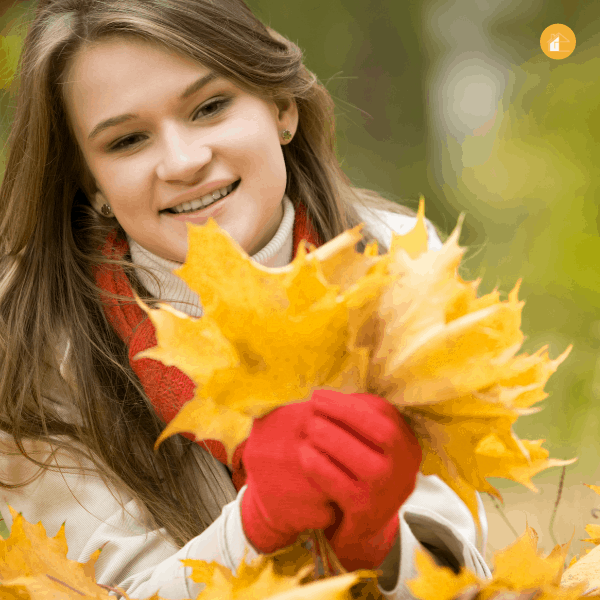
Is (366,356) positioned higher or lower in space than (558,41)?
lower

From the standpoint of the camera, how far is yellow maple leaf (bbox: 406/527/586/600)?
0.33m

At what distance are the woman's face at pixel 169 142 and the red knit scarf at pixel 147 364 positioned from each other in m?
0.12

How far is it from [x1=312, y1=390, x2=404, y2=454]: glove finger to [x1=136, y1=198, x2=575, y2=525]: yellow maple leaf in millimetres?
13

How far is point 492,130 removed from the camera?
4.44 ft

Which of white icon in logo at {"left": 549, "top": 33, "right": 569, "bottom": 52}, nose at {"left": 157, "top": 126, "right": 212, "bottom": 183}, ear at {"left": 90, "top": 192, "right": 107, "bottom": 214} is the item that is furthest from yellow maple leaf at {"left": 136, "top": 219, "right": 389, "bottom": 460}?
white icon in logo at {"left": 549, "top": 33, "right": 569, "bottom": 52}

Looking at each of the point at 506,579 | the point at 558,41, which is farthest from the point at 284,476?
the point at 558,41

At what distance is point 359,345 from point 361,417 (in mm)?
41

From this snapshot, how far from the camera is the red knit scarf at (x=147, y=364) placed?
2.78 feet

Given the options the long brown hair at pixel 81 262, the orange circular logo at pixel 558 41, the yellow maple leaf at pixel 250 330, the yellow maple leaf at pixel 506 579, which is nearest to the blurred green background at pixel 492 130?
the orange circular logo at pixel 558 41

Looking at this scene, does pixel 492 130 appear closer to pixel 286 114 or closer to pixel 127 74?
pixel 286 114

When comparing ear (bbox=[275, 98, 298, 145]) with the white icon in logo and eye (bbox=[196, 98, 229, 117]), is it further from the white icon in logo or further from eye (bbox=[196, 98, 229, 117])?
the white icon in logo

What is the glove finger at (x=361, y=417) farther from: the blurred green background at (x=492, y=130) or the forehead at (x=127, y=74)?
the blurred green background at (x=492, y=130)

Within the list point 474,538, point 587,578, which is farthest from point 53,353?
point 587,578

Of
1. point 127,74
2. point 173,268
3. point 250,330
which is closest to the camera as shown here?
point 250,330
